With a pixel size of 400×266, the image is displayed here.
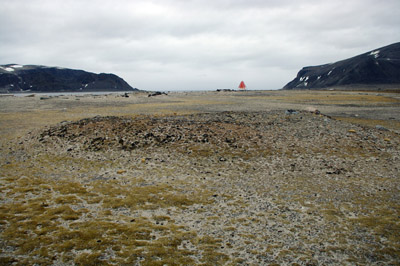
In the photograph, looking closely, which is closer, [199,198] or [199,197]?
[199,198]

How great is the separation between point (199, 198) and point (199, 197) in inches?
4.7

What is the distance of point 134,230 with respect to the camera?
937 cm

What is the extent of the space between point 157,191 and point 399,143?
21917 millimetres

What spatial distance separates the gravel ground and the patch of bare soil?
60 mm

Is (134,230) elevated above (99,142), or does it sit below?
below

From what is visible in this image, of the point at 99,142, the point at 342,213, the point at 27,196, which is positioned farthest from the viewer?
the point at 99,142

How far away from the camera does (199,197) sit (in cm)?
1262

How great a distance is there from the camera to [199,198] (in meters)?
12.5

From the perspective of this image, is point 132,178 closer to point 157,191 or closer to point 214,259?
point 157,191

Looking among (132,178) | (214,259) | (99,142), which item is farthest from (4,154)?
(214,259)

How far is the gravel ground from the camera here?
A: 8.16 meters

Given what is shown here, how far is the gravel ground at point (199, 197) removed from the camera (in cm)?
816

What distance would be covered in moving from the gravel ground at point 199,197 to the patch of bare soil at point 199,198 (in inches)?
2.4

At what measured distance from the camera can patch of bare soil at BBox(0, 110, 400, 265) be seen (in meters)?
8.16
